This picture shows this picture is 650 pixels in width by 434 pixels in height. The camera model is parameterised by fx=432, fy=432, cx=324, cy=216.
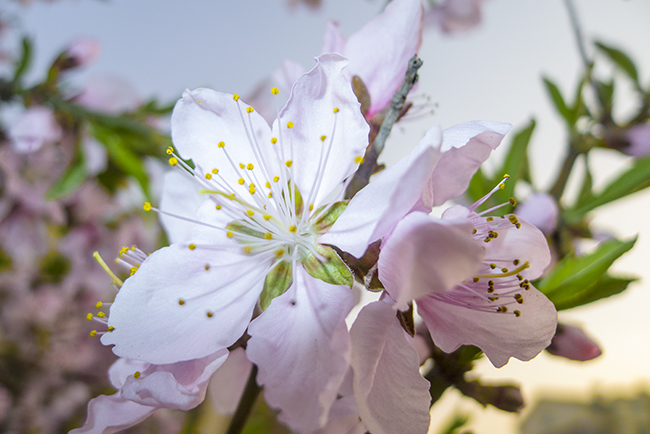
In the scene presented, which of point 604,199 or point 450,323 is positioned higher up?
point 450,323

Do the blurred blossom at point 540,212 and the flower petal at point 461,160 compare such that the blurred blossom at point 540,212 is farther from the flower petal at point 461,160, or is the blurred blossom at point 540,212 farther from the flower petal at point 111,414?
the flower petal at point 111,414

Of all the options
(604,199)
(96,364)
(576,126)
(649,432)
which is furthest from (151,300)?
(649,432)

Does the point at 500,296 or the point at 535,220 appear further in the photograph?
the point at 535,220

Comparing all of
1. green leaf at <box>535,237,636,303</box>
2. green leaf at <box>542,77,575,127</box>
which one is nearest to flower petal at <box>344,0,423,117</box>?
green leaf at <box>535,237,636,303</box>

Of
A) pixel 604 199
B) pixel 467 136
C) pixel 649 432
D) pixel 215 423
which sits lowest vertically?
pixel 649 432

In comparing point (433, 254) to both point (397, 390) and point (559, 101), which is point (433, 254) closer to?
point (397, 390)

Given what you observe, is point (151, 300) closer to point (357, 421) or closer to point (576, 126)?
point (357, 421)

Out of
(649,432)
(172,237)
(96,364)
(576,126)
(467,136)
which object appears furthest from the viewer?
(649,432)

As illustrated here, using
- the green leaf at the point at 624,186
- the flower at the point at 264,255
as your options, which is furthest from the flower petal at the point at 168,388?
the green leaf at the point at 624,186
